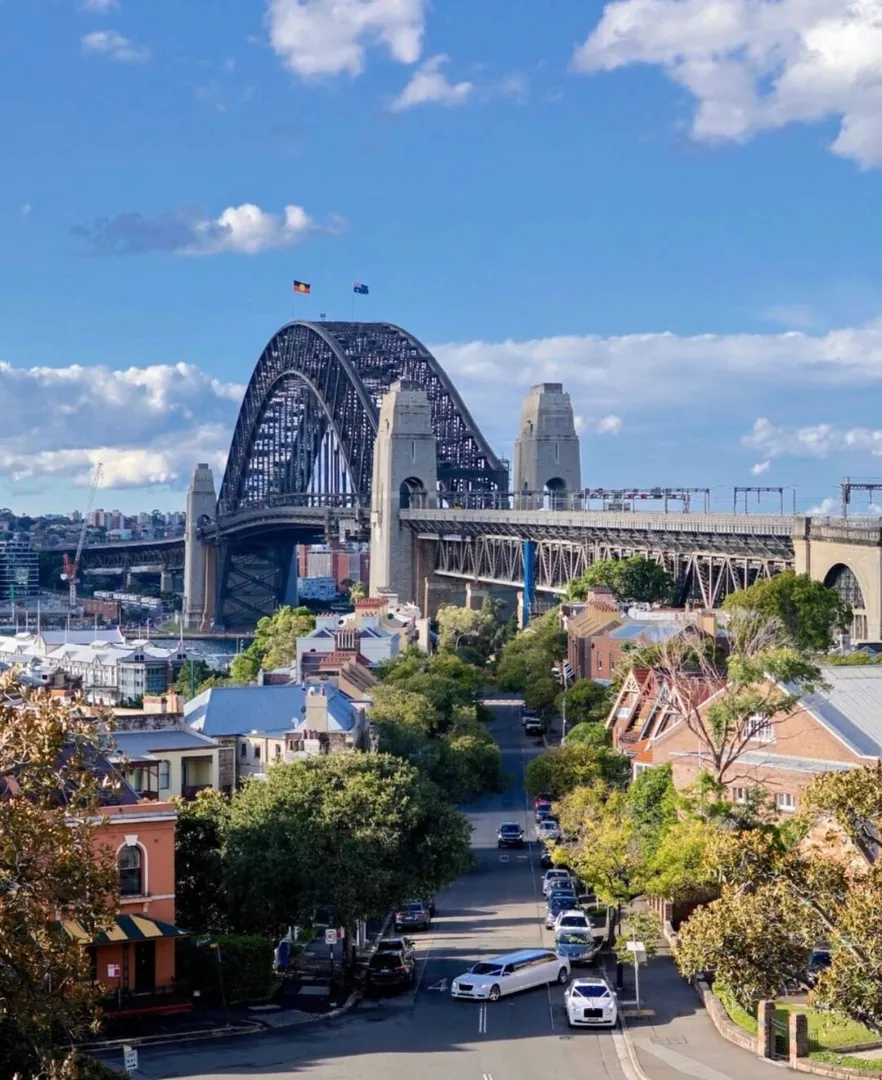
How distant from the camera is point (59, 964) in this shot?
101ft

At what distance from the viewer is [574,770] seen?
249ft

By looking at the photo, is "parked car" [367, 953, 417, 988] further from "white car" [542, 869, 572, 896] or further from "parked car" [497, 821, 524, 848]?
"parked car" [497, 821, 524, 848]

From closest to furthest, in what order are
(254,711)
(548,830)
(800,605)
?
(548,830)
(254,711)
(800,605)

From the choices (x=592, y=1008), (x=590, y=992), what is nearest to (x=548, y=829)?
(x=590, y=992)

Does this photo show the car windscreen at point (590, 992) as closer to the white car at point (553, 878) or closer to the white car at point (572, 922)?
the white car at point (572, 922)

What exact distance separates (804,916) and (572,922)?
2081cm

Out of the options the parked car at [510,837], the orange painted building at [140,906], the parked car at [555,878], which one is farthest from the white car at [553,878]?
the orange painted building at [140,906]

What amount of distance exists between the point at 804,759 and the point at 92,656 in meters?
131

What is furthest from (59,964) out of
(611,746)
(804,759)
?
(611,746)

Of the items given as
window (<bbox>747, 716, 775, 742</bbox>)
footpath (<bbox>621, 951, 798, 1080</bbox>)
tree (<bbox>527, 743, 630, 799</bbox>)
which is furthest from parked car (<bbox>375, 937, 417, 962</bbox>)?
tree (<bbox>527, 743, 630, 799</bbox>)

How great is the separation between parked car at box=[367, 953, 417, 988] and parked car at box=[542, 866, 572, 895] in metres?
13.2

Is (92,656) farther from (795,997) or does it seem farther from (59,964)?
(59,964)

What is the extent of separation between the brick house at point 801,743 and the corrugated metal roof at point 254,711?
48.6 ft

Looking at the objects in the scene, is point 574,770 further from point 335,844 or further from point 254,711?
point 335,844
